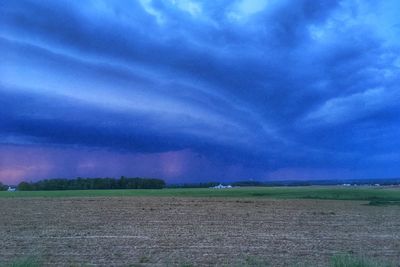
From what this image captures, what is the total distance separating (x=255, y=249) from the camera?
22984mm

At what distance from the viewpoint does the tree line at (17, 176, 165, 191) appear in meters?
146

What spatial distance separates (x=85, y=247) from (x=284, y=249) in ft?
30.7

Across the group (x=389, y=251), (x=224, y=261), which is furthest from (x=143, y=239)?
(x=389, y=251)

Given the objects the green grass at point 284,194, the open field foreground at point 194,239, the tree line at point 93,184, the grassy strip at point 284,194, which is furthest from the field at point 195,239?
the tree line at point 93,184

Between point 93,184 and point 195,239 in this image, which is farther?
point 93,184

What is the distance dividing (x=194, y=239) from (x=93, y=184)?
132 m

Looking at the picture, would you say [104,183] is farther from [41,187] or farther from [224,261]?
[224,261]

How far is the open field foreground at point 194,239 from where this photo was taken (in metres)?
20.3

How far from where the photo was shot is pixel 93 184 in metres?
154

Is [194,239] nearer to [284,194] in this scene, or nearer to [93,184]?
[284,194]

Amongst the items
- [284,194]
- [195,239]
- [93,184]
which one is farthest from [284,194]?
[93,184]

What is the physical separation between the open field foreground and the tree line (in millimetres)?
108105

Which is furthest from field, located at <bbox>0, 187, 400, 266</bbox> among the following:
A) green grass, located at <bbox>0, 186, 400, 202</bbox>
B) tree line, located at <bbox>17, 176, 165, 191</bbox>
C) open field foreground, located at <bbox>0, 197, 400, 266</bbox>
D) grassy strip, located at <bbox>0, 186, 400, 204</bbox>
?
tree line, located at <bbox>17, 176, 165, 191</bbox>

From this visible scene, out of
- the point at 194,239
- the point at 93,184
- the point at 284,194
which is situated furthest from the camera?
the point at 93,184
